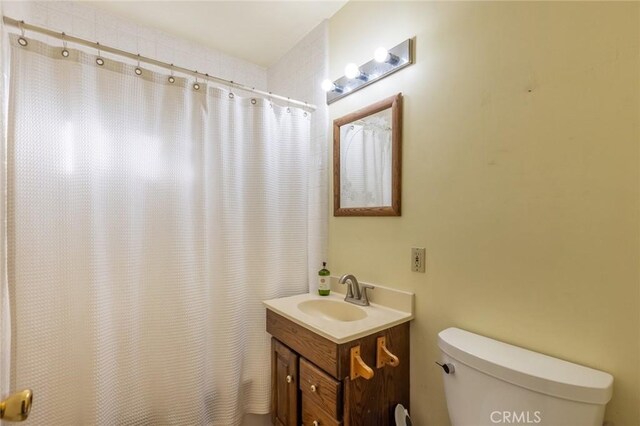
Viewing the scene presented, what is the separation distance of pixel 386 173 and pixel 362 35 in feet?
2.61

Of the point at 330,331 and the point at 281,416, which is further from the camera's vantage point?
the point at 281,416

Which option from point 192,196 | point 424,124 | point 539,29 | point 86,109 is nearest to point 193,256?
point 192,196

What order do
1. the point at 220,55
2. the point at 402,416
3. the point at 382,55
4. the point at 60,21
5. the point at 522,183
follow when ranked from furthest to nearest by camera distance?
the point at 220,55, the point at 60,21, the point at 382,55, the point at 402,416, the point at 522,183

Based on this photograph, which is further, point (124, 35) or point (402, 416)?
point (124, 35)

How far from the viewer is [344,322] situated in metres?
1.29

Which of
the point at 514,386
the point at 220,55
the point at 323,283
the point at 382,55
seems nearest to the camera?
the point at 514,386

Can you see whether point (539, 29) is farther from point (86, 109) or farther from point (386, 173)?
point (86, 109)

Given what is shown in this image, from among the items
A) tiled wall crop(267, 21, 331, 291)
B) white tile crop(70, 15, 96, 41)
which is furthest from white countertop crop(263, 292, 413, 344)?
white tile crop(70, 15, 96, 41)

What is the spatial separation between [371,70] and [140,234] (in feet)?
4.49

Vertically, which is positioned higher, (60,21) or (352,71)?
(60,21)

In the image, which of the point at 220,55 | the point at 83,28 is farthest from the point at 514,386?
the point at 83,28

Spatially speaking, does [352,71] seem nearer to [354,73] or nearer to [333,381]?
[354,73]

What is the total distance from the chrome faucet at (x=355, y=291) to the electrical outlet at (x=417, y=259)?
27cm

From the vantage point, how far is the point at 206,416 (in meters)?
1.47
